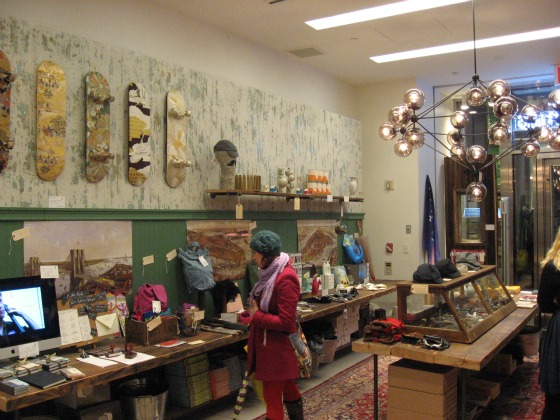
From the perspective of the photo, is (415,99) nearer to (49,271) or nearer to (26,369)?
(49,271)

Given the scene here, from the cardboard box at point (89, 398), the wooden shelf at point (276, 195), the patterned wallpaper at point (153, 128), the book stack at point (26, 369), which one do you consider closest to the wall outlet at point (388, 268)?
the wooden shelf at point (276, 195)

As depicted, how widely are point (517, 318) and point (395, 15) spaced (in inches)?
116

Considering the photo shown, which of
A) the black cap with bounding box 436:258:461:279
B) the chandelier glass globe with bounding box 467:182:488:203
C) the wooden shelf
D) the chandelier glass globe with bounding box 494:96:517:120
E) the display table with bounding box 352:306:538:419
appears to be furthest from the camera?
the wooden shelf

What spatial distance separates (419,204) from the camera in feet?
25.1

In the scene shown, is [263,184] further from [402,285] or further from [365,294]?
[402,285]

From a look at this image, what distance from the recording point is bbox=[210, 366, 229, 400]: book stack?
175 inches

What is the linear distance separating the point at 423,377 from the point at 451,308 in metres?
0.53

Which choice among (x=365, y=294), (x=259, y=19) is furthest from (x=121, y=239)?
(x=365, y=294)

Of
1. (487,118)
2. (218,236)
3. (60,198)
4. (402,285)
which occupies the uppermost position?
(487,118)

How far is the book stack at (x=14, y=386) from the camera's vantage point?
9.41 ft

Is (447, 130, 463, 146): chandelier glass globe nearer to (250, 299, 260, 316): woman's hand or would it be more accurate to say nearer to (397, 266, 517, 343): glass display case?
(397, 266, 517, 343): glass display case

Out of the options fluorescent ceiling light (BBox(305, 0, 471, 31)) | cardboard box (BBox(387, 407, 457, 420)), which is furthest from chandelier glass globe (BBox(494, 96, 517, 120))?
cardboard box (BBox(387, 407, 457, 420))

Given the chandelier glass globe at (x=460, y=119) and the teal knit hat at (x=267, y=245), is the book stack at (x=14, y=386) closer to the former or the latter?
the teal knit hat at (x=267, y=245)

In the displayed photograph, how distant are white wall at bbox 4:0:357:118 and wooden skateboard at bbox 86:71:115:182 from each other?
40cm
